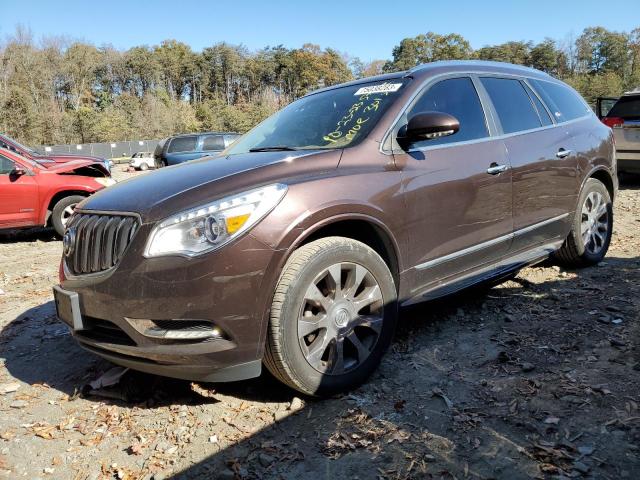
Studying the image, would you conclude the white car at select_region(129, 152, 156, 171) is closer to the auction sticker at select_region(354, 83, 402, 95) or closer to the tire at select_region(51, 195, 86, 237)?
the tire at select_region(51, 195, 86, 237)

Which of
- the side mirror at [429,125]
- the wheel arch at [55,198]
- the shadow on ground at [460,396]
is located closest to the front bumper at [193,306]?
the shadow on ground at [460,396]

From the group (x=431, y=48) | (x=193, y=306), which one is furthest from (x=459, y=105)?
(x=431, y=48)

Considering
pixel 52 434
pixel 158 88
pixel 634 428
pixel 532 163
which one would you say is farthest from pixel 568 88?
pixel 158 88

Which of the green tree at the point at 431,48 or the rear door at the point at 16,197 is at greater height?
the green tree at the point at 431,48

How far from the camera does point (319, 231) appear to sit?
2.61 meters

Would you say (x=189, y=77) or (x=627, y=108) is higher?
(x=189, y=77)

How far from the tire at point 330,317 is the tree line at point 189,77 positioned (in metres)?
36.8

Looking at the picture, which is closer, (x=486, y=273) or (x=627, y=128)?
(x=486, y=273)

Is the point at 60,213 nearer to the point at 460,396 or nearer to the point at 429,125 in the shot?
the point at 429,125

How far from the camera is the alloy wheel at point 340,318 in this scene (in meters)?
2.49

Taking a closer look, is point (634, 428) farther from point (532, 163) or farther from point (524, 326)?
point (532, 163)

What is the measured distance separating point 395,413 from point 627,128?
345 inches

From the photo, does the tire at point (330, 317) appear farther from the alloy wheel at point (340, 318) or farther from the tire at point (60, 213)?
the tire at point (60, 213)

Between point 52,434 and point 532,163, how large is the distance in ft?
11.6
